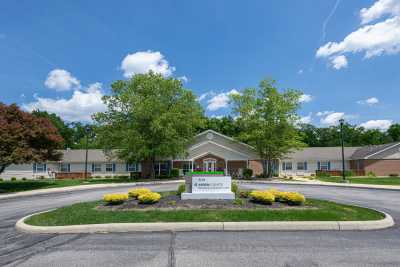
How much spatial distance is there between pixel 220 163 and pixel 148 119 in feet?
35.4

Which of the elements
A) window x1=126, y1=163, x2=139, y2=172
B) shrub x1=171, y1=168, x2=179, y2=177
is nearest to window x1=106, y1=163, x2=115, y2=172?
window x1=126, y1=163, x2=139, y2=172

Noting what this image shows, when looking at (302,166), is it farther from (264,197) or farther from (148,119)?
(264,197)

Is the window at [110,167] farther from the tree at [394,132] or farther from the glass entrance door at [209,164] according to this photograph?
the tree at [394,132]

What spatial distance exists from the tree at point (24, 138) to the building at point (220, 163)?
37.5 feet

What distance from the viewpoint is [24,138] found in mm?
21734

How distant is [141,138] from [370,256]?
27.5 meters

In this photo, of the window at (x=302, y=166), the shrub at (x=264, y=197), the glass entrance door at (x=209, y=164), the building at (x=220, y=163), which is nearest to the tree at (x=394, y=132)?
the building at (x=220, y=163)

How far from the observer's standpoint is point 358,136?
75.6 meters

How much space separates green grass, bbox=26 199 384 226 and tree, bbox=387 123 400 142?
82323 millimetres

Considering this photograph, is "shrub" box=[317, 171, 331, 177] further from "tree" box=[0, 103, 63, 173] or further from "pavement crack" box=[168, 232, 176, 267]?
"pavement crack" box=[168, 232, 176, 267]

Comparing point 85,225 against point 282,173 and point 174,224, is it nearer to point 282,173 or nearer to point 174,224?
point 174,224

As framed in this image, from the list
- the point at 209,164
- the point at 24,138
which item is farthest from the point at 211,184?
the point at 209,164

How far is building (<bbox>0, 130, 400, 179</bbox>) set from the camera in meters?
35.9

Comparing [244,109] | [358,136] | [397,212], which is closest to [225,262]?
[397,212]
